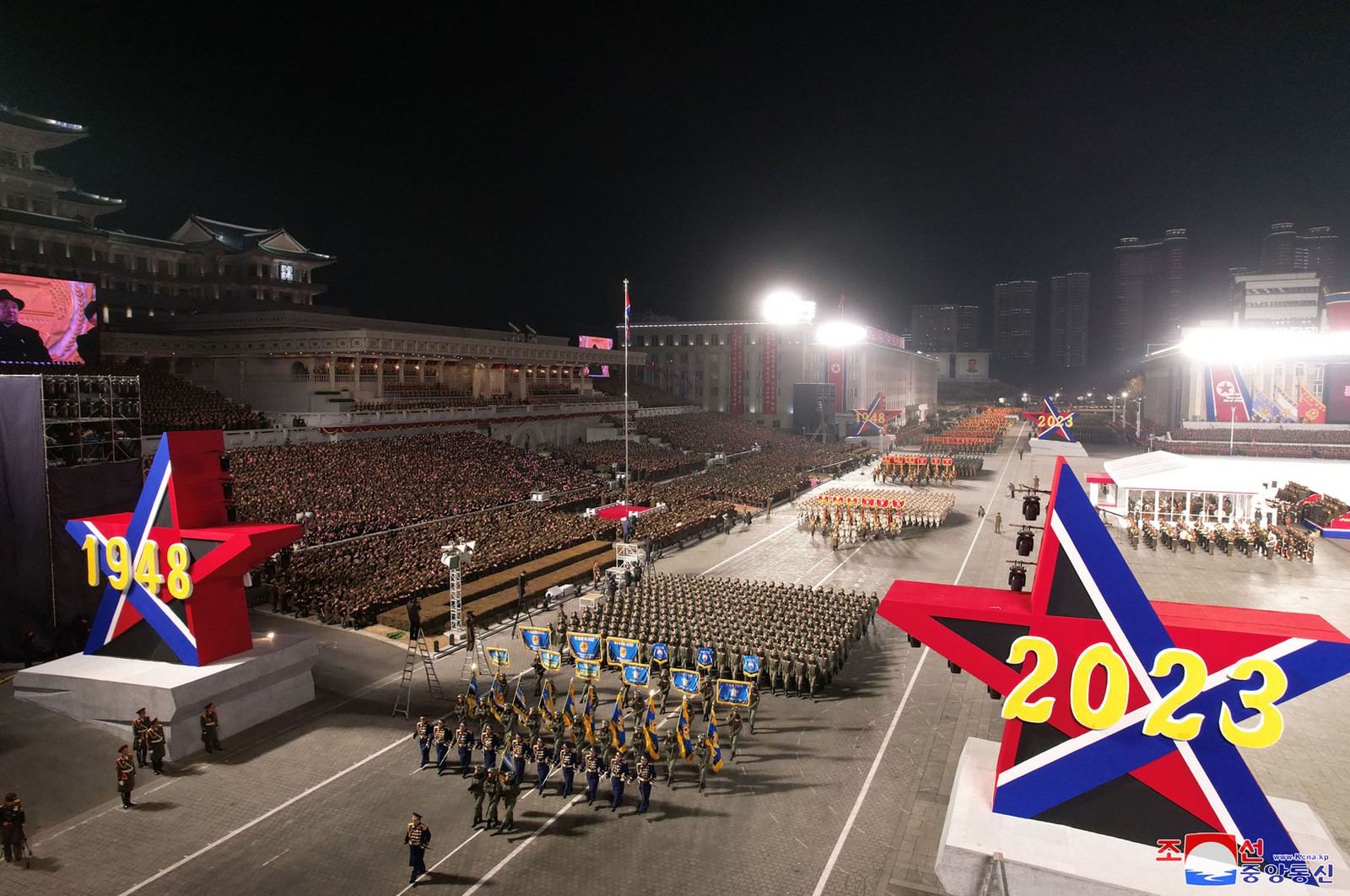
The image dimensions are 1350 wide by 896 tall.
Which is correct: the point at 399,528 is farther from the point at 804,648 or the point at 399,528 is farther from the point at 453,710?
the point at 804,648

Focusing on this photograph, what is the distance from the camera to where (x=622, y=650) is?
18.2 metres

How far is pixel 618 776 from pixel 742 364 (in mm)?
74932

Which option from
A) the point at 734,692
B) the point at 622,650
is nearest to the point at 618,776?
the point at 734,692

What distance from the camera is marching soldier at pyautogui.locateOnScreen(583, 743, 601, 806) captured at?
12.5 metres

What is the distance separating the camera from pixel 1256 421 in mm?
60625

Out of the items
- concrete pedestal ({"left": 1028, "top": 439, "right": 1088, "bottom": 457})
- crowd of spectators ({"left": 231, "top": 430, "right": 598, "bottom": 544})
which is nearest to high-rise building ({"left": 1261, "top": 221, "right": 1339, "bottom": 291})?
concrete pedestal ({"left": 1028, "top": 439, "right": 1088, "bottom": 457})

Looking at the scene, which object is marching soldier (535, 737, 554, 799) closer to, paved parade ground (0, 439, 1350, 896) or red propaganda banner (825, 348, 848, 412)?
paved parade ground (0, 439, 1350, 896)

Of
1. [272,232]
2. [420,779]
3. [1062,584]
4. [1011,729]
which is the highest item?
[272,232]

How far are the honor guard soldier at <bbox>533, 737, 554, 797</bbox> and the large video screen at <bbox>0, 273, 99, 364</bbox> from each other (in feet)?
80.2

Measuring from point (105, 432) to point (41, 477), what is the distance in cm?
242

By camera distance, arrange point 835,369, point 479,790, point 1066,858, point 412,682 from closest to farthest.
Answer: point 1066,858, point 479,790, point 412,682, point 835,369

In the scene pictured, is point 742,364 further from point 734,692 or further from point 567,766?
point 567,766

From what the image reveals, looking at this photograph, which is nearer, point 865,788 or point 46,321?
point 865,788

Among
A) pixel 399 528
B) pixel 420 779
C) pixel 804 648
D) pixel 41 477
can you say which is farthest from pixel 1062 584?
pixel 399 528
